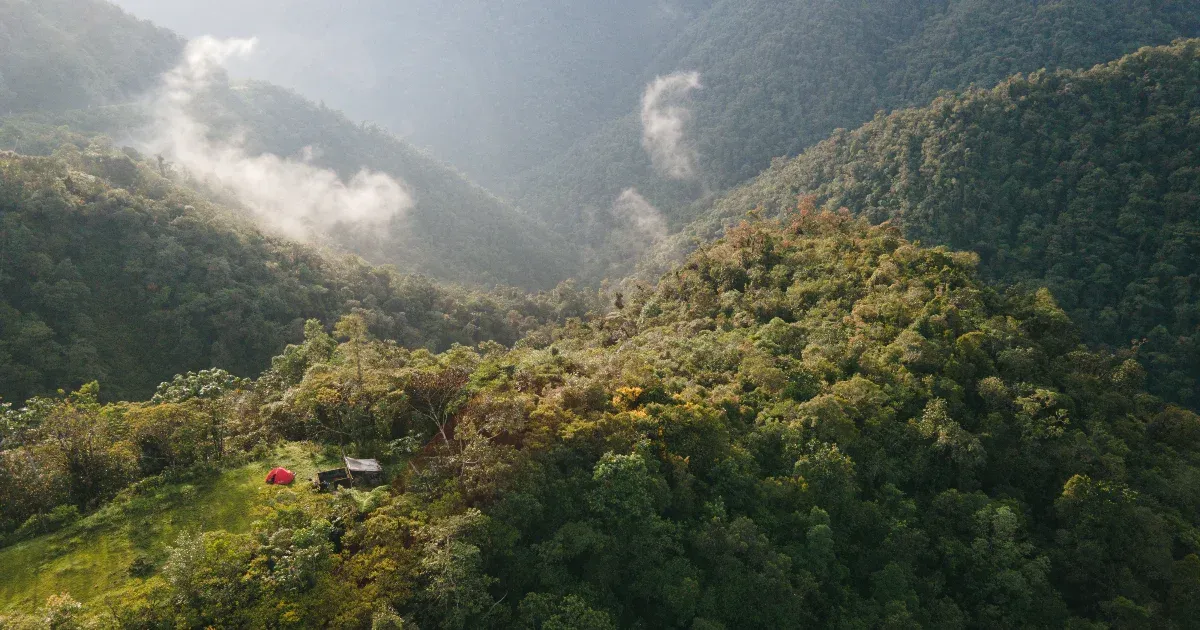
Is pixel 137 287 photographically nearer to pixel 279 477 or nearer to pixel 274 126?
pixel 279 477

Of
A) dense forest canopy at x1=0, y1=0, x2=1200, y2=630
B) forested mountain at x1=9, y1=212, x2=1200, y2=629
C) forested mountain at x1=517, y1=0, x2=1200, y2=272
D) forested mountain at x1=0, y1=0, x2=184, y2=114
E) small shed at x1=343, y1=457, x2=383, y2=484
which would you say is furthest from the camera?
forested mountain at x1=517, y1=0, x2=1200, y2=272

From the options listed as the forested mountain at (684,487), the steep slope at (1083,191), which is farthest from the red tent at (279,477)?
the steep slope at (1083,191)

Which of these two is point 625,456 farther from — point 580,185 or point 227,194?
point 580,185

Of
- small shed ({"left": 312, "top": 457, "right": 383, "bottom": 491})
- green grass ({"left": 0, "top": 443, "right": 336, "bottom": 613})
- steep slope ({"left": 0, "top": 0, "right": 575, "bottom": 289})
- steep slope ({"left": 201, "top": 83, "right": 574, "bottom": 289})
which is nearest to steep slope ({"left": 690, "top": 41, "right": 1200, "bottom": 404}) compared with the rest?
small shed ({"left": 312, "top": 457, "right": 383, "bottom": 491})

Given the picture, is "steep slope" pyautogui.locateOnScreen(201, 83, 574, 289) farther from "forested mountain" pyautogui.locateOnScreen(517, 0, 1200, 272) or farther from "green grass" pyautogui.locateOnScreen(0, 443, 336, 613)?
"green grass" pyautogui.locateOnScreen(0, 443, 336, 613)

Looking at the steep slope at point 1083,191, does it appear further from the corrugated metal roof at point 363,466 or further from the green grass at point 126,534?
the green grass at point 126,534

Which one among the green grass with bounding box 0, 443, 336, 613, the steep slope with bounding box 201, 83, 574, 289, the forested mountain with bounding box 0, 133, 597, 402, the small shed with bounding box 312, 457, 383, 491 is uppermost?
the steep slope with bounding box 201, 83, 574, 289

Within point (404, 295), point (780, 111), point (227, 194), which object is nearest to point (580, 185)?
point (780, 111)

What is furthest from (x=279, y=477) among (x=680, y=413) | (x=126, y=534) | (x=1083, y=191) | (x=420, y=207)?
(x=420, y=207)
